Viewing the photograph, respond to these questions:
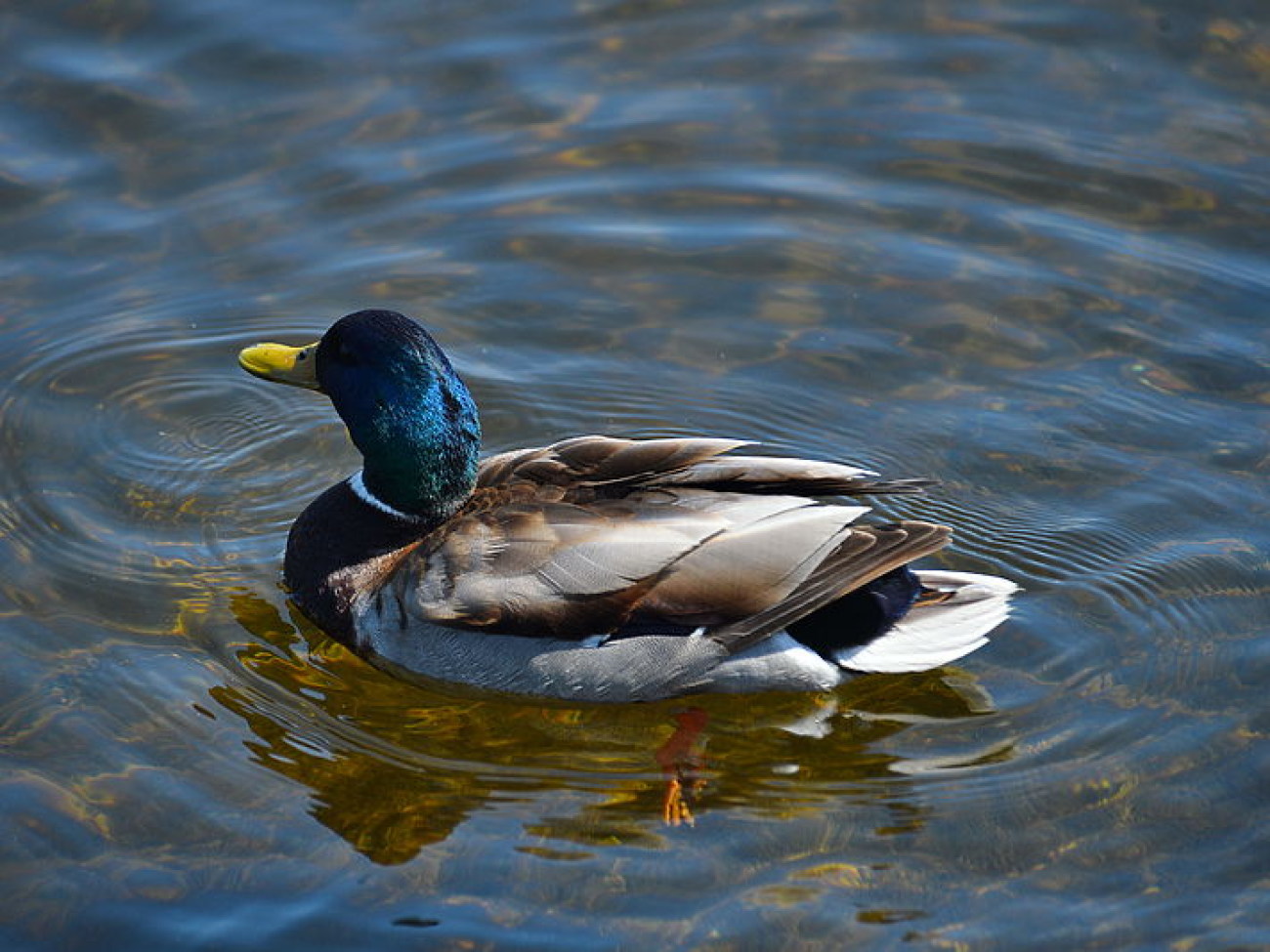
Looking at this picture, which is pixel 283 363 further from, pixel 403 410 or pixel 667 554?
pixel 667 554

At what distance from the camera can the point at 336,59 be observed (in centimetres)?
1092

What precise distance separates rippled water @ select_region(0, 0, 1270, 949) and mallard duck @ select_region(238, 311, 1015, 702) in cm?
29

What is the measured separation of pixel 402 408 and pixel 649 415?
172 centimetres

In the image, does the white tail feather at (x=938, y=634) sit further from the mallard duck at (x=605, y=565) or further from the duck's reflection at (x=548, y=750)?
the duck's reflection at (x=548, y=750)

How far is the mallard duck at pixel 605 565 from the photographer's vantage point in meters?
6.72

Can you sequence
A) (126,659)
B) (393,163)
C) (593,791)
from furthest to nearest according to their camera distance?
(393,163)
(126,659)
(593,791)

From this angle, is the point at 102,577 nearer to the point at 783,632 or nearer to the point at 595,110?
the point at 783,632

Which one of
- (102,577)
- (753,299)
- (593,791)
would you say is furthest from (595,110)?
(593,791)

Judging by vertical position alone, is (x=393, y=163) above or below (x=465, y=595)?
above

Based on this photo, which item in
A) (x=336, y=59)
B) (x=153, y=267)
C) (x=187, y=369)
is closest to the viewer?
(x=187, y=369)

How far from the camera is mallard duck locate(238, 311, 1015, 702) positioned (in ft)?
22.1

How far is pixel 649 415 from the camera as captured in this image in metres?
8.59

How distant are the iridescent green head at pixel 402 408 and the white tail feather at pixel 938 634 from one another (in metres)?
1.70

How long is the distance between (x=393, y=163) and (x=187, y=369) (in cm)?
199
